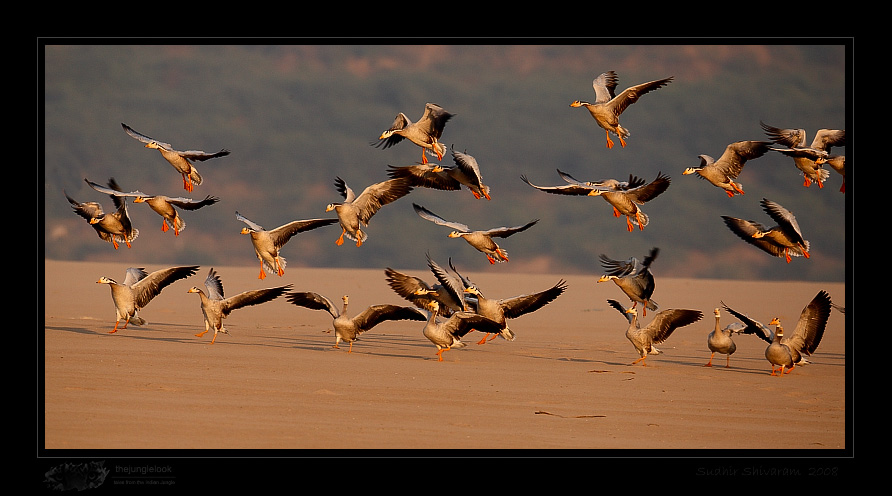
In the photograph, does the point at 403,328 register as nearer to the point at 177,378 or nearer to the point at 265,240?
the point at 265,240

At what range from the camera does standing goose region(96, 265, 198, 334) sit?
12.6 metres

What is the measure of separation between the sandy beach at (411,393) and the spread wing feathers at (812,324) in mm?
405

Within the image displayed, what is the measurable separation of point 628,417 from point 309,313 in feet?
31.0

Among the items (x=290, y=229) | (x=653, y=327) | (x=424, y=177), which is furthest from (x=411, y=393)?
(x=424, y=177)

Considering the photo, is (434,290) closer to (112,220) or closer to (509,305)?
(509,305)

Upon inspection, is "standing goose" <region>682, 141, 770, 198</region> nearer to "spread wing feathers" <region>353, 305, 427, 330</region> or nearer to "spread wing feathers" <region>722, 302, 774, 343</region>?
"spread wing feathers" <region>722, 302, 774, 343</region>

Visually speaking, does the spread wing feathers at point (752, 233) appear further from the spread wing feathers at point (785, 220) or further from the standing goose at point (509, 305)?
the standing goose at point (509, 305)

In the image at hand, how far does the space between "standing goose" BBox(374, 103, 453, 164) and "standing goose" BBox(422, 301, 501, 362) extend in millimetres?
2759

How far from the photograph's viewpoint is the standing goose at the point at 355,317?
11.9 metres

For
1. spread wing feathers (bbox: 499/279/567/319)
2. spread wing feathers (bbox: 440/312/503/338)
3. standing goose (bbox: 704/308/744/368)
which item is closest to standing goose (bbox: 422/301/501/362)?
spread wing feathers (bbox: 440/312/503/338)

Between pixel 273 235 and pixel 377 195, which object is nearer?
pixel 273 235

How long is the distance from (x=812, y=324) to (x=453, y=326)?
409 cm

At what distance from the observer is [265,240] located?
13.3 metres

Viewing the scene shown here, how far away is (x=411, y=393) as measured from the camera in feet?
33.4
